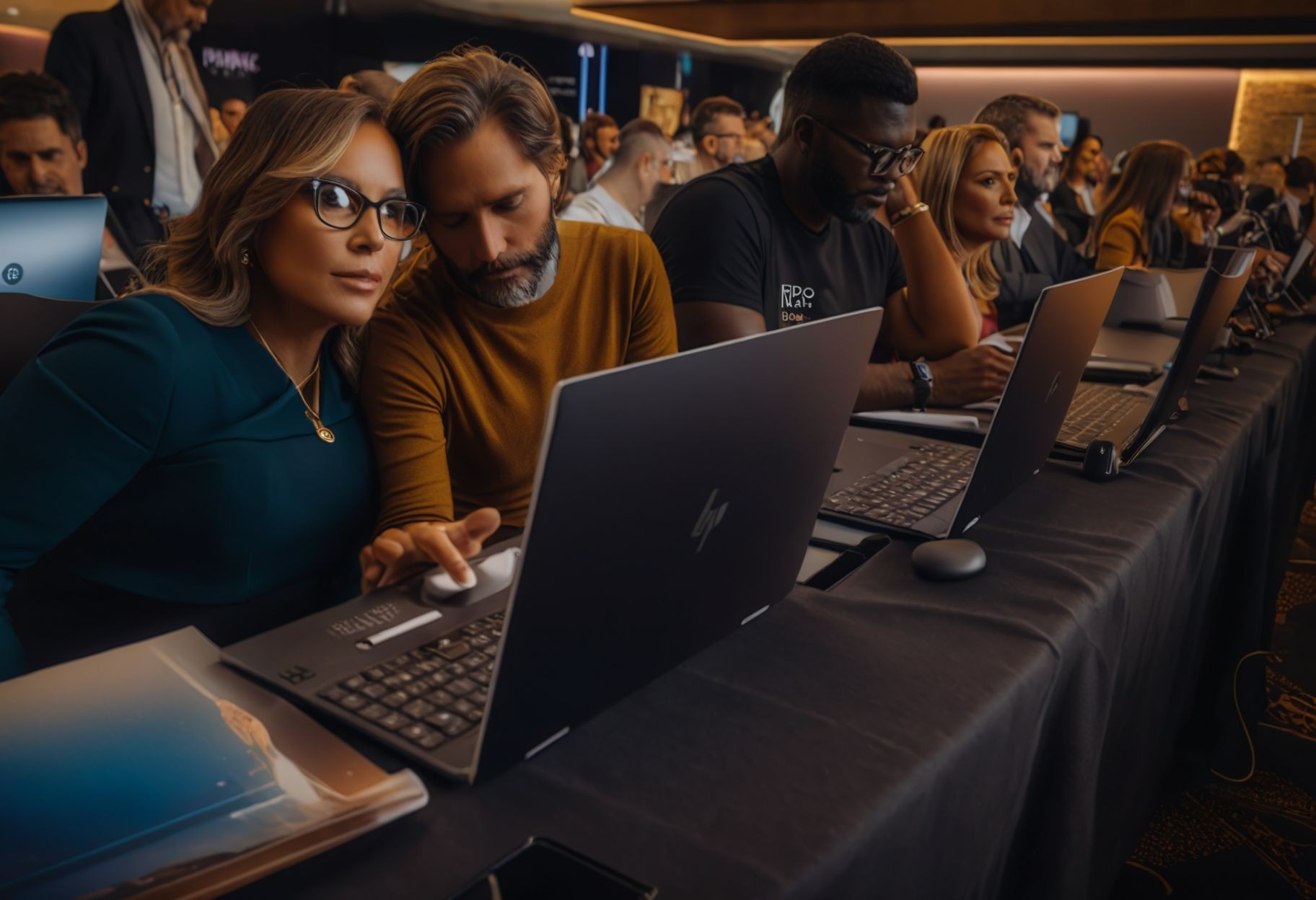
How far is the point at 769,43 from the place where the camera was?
10805 mm

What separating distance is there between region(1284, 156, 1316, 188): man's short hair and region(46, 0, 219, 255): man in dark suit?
707 cm

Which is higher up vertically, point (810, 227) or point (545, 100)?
point (545, 100)

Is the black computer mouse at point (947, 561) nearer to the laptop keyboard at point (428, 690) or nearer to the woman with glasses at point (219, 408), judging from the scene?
the laptop keyboard at point (428, 690)

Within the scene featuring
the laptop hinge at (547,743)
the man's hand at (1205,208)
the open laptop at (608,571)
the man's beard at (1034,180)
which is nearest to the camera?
the open laptop at (608,571)

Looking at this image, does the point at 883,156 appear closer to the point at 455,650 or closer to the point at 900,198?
the point at 900,198

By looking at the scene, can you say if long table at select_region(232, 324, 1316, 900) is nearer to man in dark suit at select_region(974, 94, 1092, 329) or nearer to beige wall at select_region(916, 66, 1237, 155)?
man in dark suit at select_region(974, 94, 1092, 329)

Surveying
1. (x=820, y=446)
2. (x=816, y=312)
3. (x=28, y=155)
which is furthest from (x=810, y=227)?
(x=28, y=155)

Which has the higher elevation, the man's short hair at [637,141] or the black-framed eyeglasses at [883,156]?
the black-framed eyeglasses at [883,156]

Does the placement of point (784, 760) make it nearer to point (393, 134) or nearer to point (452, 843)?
point (452, 843)

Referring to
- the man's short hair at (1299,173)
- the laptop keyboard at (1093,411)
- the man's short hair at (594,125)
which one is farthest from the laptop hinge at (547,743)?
the man's short hair at (1299,173)

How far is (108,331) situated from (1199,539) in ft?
5.04

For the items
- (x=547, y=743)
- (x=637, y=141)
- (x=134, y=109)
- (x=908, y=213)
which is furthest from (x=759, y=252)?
(x=134, y=109)

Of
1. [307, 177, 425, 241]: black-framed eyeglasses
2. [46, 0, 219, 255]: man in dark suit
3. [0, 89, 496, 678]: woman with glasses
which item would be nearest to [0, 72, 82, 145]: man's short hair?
[46, 0, 219, 255]: man in dark suit

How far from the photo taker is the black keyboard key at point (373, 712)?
2.29 ft
